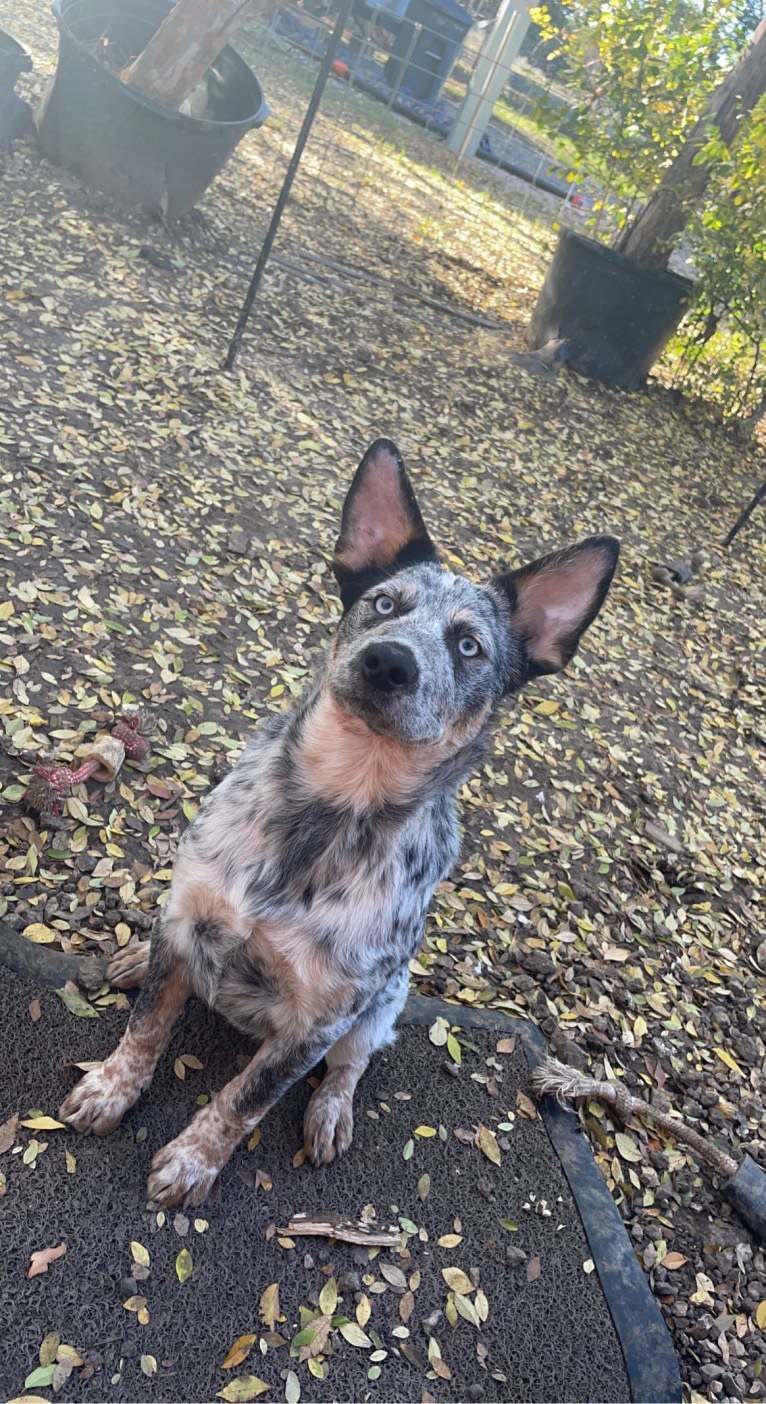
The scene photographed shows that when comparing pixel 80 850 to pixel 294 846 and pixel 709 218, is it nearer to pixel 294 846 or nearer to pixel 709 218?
pixel 294 846

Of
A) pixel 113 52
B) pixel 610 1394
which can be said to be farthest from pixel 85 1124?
pixel 113 52

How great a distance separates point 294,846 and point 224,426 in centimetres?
417

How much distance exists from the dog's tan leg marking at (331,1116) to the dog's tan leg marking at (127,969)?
635 millimetres

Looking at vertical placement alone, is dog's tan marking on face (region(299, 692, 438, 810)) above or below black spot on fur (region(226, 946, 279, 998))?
above

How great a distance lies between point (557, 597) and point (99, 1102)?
5.96 feet

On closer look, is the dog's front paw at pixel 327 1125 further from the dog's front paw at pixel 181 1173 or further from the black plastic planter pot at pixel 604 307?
the black plastic planter pot at pixel 604 307

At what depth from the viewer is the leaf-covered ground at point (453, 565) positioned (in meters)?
3.53

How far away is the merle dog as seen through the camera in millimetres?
2404

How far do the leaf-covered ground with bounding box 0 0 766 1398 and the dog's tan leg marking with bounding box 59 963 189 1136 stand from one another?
60cm

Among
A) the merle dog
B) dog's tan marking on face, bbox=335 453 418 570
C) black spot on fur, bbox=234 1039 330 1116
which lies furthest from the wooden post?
black spot on fur, bbox=234 1039 330 1116

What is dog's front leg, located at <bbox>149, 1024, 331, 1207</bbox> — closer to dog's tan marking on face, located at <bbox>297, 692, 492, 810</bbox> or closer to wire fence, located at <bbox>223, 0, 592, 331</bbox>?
dog's tan marking on face, located at <bbox>297, 692, 492, 810</bbox>

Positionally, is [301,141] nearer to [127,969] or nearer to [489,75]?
[127,969]

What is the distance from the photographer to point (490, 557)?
20.4 ft

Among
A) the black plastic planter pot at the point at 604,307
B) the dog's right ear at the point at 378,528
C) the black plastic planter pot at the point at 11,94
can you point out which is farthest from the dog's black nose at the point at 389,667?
the black plastic planter pot at the point at 604,307
